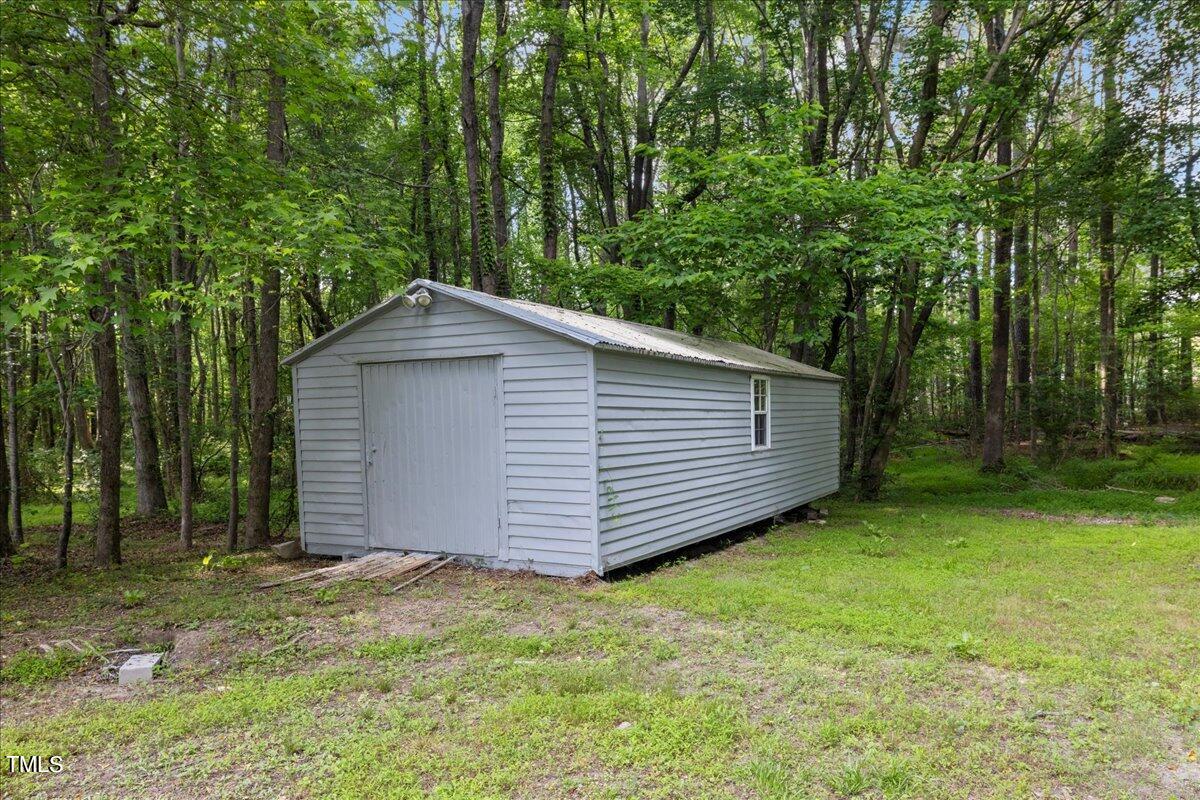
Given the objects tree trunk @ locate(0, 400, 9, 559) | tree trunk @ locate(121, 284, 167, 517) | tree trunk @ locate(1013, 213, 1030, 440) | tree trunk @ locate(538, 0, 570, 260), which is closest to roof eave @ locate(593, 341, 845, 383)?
tree trunk @ locate(121, 284, 167, 517)

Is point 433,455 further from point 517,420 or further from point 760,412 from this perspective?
point 760,412

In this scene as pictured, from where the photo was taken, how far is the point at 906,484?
1502cm

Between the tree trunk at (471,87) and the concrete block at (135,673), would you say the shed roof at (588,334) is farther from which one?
the tree trunk at (471,87)

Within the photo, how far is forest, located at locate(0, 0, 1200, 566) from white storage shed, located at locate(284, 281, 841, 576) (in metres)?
A: 0.90

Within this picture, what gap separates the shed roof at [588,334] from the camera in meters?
6.41

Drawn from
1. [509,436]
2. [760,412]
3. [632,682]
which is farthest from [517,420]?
[760,412]

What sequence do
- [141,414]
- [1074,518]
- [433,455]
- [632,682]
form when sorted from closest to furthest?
[632,682] < [433,455] < [141,414] < [1074,518]

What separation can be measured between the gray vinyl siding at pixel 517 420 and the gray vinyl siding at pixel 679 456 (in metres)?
0.24

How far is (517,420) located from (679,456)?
2.04 m

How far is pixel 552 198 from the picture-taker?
14438 millimetres

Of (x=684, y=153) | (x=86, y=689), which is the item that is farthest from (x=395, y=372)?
(x=684, y=153)

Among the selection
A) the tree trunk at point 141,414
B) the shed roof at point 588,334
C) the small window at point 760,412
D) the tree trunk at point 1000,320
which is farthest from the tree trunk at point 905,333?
the tree trunk at point 141,414

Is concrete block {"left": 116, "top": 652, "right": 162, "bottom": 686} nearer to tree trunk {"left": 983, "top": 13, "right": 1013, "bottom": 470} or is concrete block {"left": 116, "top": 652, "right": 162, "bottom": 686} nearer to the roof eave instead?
the roof eave

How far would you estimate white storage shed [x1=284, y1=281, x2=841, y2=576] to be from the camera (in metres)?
6.47
